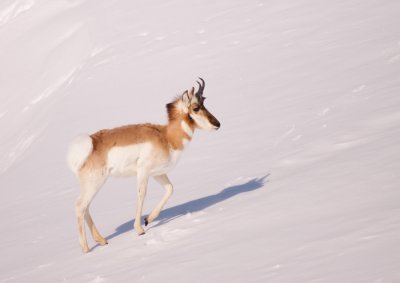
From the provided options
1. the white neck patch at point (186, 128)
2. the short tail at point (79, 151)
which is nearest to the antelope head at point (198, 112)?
the white neck patch at point (186, 128)

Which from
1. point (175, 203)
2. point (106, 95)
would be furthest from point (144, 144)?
point (106, 95)

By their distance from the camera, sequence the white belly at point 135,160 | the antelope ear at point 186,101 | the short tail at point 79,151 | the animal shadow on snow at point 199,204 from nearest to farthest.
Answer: the short tail at point 79,151 → the white belly at point 135,160 → the animal shadow on snow at point 199,204 → the antelope ear at point 186,101

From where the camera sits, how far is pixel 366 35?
21516mm

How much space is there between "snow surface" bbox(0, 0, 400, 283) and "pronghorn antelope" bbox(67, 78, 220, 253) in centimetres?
56

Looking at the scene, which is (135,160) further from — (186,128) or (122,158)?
(186,128)

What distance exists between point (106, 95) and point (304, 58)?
7873mm

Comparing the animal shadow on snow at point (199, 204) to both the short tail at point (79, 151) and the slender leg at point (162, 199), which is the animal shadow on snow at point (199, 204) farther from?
the short tail at point (79, 151)

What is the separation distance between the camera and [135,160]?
11.6 meters

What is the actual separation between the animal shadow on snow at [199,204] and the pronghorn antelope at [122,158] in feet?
1.28

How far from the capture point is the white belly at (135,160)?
1142 centimetres

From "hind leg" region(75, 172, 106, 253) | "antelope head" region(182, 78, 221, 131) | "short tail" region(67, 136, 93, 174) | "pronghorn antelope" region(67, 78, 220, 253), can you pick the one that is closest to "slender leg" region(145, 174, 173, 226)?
"pronghorn antelope" region(67, 78, 220, 253)

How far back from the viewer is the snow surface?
320 inches

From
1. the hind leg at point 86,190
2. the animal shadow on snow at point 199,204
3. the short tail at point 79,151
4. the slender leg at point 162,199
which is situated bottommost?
the animal shadow on snow at point 199,204

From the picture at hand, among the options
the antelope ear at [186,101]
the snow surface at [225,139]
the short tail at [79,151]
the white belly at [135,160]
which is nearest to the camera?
the snow surface at [225,139]
